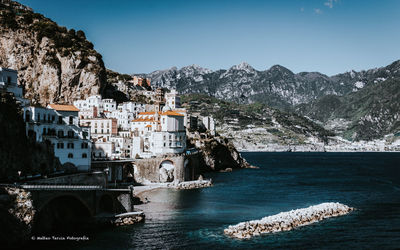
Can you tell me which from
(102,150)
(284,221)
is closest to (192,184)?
(102,150)

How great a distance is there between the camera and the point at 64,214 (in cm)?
5956

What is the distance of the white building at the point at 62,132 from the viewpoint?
69062mm

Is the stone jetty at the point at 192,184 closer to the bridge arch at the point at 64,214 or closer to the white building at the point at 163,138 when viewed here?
the white building at the point at 163,138

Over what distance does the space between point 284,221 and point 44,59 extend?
97.4 m

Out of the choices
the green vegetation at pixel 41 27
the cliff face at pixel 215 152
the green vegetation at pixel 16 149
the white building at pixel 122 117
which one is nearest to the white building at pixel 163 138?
the white building at pixel 122 117

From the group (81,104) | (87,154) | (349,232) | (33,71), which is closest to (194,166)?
(81,104)

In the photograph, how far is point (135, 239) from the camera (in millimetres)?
52312

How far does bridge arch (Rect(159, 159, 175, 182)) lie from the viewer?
10675cm

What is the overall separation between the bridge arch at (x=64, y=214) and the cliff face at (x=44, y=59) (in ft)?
230

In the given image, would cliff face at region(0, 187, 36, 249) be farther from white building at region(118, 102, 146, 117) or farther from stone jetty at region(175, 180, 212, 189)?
white building at region(118, 102, 146, 117)

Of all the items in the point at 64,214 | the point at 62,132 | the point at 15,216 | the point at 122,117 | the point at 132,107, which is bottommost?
the point at 64,214

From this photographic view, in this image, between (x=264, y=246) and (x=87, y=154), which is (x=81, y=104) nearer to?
(x=87, y=154)

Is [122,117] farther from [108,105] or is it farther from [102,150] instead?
[102,150]

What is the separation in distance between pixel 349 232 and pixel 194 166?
7116 cm
